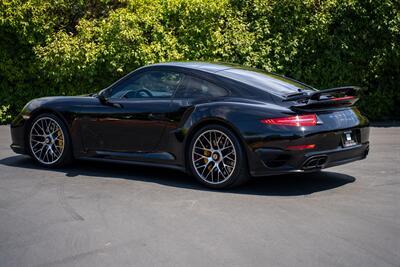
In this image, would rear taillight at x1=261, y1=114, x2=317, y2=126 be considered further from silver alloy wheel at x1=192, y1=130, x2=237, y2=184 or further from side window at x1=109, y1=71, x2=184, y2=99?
side window at x1=109, y1=71, x2=184, y2=99

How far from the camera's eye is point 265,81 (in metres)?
7.77

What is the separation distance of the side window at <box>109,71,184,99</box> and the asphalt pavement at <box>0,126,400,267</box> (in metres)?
0.95

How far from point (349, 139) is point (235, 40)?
20.5 feet

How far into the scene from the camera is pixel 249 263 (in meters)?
4.85

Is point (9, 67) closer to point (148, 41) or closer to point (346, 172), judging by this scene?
point (148, 41)

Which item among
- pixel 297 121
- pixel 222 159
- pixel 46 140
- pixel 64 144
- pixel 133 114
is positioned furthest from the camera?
pixel 46 140

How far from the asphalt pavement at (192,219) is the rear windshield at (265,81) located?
1.02m

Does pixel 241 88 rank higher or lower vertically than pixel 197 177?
higher

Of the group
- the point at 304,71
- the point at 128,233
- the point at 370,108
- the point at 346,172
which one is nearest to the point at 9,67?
the point at 304,71

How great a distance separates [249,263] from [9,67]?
396 inches

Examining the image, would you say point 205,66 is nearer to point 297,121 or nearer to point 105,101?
point 105,101

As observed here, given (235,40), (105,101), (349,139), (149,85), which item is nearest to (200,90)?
→ (149,85)

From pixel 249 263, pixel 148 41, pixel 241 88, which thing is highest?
pixel 148 41

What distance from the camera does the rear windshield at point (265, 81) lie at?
748 centimetres
